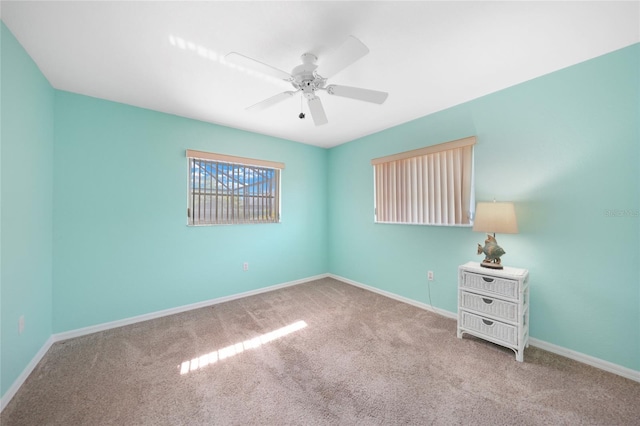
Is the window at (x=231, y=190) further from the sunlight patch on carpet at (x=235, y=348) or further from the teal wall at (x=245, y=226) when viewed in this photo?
the sunlight patch on carpet at (x=235, y=348)

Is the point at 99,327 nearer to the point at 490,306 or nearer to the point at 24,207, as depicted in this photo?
the point at 24,207

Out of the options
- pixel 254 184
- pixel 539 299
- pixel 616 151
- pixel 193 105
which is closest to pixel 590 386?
pixel 539 299

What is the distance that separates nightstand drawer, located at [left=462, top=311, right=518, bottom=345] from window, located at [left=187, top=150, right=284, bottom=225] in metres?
2.79

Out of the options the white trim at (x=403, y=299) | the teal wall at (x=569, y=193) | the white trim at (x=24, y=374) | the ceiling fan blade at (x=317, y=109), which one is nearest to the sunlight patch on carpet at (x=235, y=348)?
the white trim at (x=24, y=374)

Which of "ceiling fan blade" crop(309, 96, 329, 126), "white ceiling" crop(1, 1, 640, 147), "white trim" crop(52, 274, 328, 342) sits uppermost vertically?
"white ceiling" crop(1, 1, 640, 147)

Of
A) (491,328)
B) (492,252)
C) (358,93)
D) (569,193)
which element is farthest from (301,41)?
(491,328)

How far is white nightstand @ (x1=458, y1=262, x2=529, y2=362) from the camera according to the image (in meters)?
1.92

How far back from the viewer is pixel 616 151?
1.77m

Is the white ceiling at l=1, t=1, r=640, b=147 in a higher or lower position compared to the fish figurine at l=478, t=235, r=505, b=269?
higher

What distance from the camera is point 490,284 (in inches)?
81.5

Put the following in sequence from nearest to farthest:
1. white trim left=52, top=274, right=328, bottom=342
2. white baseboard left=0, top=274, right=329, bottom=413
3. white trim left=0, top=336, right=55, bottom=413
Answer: white trim left=0, top=336, right=55, bottom=413
white baseboard left=0, top=274, right=329, bottom=413
white trim left=52, top=274, right=328, bottom=342

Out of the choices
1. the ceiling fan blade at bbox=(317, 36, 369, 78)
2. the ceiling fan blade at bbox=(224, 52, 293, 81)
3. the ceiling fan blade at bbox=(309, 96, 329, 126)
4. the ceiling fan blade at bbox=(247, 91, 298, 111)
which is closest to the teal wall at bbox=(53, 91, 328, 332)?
the ceiling fan blade at bbox=(247, 91, 298, 111)

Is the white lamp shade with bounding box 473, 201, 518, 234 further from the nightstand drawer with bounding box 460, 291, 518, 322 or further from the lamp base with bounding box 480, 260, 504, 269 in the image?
the nightstand drawer with bounding box 460, 291, 518, 322

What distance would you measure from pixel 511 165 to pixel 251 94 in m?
2.67
